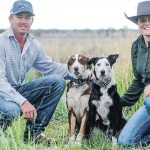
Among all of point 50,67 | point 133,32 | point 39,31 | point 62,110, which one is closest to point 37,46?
point 50,67

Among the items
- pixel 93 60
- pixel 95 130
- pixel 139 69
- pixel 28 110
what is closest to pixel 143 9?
pixel 139 69

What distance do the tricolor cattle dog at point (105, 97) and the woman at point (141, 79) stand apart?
0.27 m

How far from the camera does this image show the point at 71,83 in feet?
23.5

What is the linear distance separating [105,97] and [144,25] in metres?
1.02

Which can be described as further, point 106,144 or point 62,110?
point 62,110

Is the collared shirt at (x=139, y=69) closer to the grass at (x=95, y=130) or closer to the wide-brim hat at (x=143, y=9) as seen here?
the wide-brim hat at (x=143, y=9)

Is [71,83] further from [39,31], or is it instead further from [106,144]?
[39,31]

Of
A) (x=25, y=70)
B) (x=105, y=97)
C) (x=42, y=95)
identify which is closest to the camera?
(x=105, y=97)

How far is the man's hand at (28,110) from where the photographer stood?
639 centimetres

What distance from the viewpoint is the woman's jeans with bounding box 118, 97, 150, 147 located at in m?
6.51

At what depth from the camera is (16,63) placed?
691 centimetres

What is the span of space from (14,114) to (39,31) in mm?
39198

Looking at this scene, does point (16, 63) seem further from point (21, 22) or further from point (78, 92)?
point (78, 92)

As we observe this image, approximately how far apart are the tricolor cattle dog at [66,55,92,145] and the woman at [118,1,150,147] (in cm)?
Answer: 61
